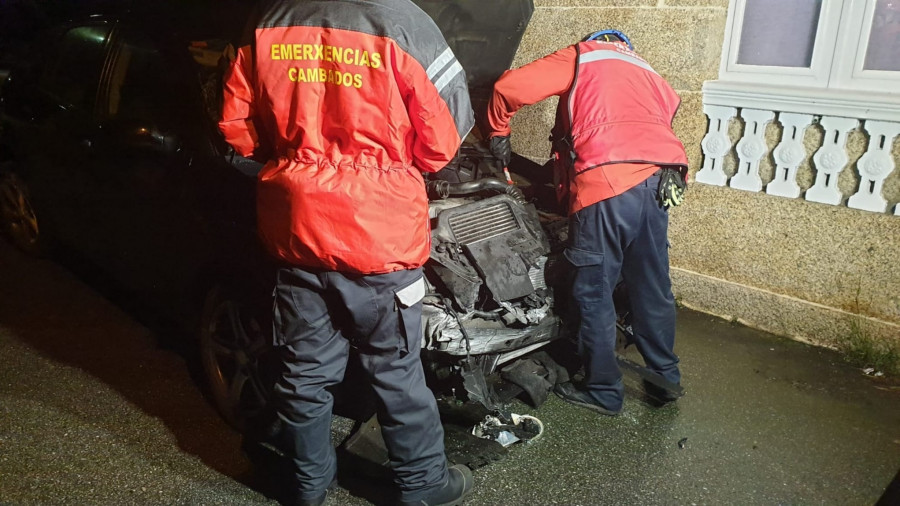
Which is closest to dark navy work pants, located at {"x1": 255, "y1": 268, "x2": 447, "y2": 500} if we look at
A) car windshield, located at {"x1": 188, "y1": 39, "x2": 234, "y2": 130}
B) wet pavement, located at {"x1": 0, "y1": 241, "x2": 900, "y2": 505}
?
wet pavement, located at {"x1": 0, "y1": 241, "x2": 900, "y2": 505}

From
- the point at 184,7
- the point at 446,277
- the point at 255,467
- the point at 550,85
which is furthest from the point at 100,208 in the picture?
the point at 550,85

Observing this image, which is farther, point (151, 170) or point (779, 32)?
point (779, 32)

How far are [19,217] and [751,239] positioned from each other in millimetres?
5461

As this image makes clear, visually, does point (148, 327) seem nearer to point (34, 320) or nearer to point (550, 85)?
point (34, 320)

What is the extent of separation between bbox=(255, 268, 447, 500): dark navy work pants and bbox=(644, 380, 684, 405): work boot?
58.4 inches

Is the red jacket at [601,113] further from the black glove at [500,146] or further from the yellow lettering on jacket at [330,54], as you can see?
the yellow lettering on jacket at [330,54]

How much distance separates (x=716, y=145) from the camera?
4.45 metres

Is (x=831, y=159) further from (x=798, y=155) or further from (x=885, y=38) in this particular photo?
(x=885, y=38)

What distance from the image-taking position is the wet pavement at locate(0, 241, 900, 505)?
2.85m

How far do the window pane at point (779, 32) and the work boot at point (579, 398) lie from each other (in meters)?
2.57

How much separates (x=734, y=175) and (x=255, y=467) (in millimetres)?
3467

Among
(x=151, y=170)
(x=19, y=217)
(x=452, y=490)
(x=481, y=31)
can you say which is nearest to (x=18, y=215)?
(x=19, y=217)

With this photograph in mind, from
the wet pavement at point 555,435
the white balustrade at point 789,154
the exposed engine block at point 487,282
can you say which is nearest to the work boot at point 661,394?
the wet pavement at point 555,435

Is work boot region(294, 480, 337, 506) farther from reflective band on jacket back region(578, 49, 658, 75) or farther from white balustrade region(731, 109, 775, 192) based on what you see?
white balustrade region(731, 109, 775, 192)
